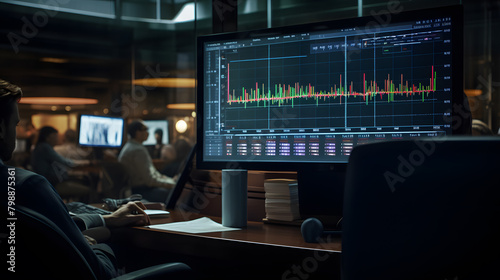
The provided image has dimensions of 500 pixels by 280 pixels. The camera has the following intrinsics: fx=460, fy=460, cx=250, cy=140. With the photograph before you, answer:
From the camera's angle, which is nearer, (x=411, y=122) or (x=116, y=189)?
(x=411, y=122)

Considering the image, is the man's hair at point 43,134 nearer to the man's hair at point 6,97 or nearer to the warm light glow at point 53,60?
the warm light glow at point 53,60

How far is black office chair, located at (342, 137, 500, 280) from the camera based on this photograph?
688mm

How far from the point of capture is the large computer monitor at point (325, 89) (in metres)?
1.30

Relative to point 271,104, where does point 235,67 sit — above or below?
above

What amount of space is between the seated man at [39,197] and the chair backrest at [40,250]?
0.08 feet

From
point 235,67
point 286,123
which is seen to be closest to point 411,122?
point 286,123

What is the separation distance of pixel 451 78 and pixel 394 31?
0.70ft

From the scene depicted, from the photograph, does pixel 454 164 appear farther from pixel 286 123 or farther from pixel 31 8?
pixel 31 8

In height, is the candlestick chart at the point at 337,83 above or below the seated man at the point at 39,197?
above

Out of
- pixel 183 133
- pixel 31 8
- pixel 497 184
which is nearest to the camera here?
pixel 497 184

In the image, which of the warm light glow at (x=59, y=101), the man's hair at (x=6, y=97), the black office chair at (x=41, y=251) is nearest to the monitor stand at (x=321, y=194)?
the black office chair at (x=41, y=251)

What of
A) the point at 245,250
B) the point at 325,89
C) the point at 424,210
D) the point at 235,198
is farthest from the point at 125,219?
the point at 424,210

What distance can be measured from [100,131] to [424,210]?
5244 mm

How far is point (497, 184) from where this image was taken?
68 cm
